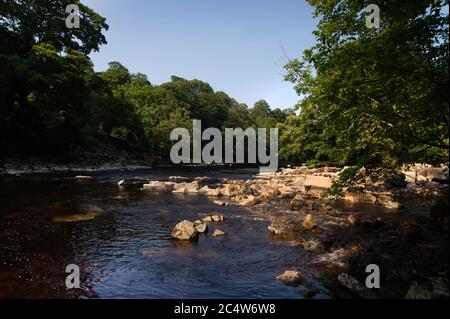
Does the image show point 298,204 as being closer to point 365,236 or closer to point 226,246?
point 365,236

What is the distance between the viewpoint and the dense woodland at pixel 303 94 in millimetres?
8820

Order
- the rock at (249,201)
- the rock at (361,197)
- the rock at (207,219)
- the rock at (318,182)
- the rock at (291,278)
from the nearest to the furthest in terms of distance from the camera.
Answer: the rock at (291,278)
the rock at (207,219)
the rock at (249,201)
the rock at (361,197)
the rock at (318,182)

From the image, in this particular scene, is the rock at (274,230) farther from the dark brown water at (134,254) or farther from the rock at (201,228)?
the rock at (201,228)

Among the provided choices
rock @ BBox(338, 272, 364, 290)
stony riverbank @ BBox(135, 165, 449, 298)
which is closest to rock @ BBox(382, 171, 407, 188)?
stony riverbank @ BBox(135, 165, 449, 298)

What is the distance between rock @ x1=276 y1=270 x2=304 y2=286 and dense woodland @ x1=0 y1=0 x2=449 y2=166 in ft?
12.0

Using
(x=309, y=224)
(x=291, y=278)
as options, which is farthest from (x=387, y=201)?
(x=291, y=278)

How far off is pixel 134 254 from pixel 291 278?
5.30 m

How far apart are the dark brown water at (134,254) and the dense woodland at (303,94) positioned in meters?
4.55

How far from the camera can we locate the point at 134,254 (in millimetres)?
11969

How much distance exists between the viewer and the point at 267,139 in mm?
94938

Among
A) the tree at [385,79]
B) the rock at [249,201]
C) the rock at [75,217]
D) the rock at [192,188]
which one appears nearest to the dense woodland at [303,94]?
the tree at [385,79]

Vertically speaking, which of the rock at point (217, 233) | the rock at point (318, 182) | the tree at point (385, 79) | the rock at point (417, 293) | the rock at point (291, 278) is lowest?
the rock at point (291, 278)

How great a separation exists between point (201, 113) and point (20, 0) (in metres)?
52.8

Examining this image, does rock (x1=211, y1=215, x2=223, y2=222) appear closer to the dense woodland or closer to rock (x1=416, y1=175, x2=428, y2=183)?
the dense woodland
